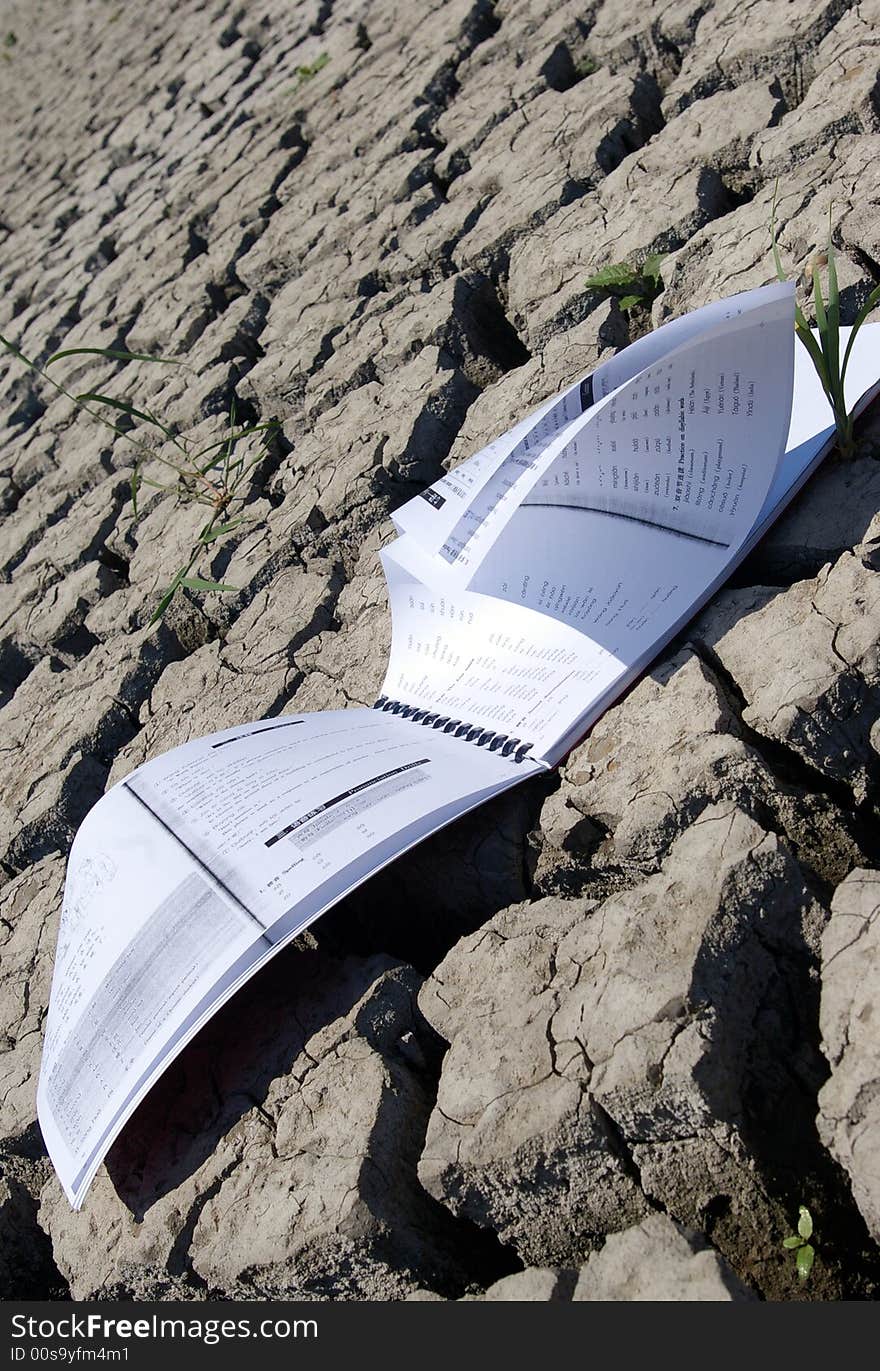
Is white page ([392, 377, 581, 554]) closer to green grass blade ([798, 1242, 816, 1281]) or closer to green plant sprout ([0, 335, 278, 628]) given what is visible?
green plant sprout ([0, 335, 278, 628])

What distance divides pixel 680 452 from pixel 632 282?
2.94 feet

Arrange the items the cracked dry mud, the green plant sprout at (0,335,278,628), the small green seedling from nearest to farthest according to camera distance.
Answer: the cracked dry mud → the green plant sprout at (0,335,278,628) → the small green seedling

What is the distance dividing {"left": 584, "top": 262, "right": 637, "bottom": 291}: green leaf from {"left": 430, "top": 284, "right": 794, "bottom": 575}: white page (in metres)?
0.88

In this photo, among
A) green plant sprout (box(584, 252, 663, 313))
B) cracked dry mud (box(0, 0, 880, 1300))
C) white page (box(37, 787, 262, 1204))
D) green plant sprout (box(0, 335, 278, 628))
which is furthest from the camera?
green plant sprout (box(0, 335, 278, 628))

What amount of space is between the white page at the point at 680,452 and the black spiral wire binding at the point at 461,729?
29 cm

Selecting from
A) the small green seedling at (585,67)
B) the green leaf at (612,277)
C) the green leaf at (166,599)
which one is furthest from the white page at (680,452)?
the small green seedling at (585,67)

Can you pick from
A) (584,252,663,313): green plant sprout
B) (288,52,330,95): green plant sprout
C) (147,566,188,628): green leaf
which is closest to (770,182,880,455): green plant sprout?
(584,252,663,313): green plant sprout

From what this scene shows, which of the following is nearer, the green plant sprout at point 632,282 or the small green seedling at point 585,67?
the green plant sprout at point 632,282

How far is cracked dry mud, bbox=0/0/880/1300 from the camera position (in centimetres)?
140

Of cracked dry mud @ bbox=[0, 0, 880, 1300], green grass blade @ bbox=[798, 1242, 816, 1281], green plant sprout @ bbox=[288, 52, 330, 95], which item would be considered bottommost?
green grass blade @ bbox=[798, 1242, 816, 1281]

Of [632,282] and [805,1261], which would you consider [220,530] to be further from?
[805,1261]

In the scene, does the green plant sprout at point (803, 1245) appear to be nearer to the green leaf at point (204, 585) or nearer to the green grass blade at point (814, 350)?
the green grass blade at point (814, 350)

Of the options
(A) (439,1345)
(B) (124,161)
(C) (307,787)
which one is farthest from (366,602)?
(B) (124,161)

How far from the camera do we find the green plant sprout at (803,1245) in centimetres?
129
